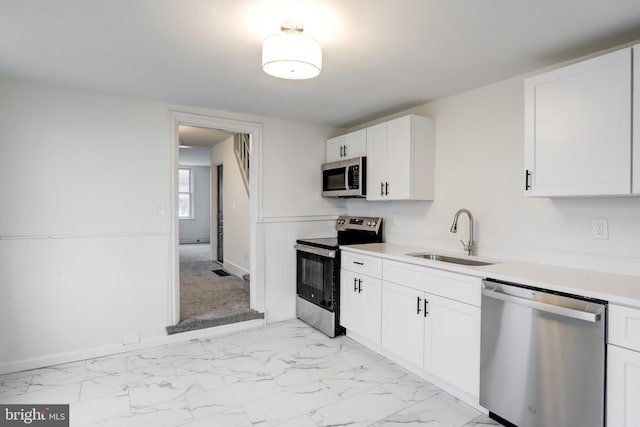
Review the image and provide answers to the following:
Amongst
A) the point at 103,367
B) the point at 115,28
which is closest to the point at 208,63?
the point at 115,28

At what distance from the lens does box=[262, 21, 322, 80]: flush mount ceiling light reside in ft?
5.93

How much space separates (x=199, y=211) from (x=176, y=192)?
735cm

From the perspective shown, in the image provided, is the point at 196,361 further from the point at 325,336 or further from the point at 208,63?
the point at 208,63

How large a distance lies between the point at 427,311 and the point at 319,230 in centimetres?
194

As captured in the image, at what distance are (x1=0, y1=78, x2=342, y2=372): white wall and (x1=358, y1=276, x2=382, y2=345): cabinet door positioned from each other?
1.82m

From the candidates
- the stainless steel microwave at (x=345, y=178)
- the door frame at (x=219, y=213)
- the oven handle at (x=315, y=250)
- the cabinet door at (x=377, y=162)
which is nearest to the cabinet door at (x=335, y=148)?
the stainless steel microwave at (x=345, y=178)

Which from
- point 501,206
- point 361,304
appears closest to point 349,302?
point 361,304

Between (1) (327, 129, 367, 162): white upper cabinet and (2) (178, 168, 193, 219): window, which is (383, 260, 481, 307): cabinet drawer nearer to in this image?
(1) (327, 129, 367, 162): white upper cabinet

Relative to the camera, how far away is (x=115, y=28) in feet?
6.23

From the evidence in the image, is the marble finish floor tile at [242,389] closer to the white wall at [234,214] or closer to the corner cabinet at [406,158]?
the corner cabinet at [406,158]

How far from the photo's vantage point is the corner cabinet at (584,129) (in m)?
1.78

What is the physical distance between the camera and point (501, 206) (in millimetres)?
2672

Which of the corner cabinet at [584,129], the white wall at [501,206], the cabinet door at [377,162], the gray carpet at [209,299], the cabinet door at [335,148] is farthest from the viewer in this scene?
the cabinet door at [335,148]

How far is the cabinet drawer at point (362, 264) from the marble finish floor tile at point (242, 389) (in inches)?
27.8
